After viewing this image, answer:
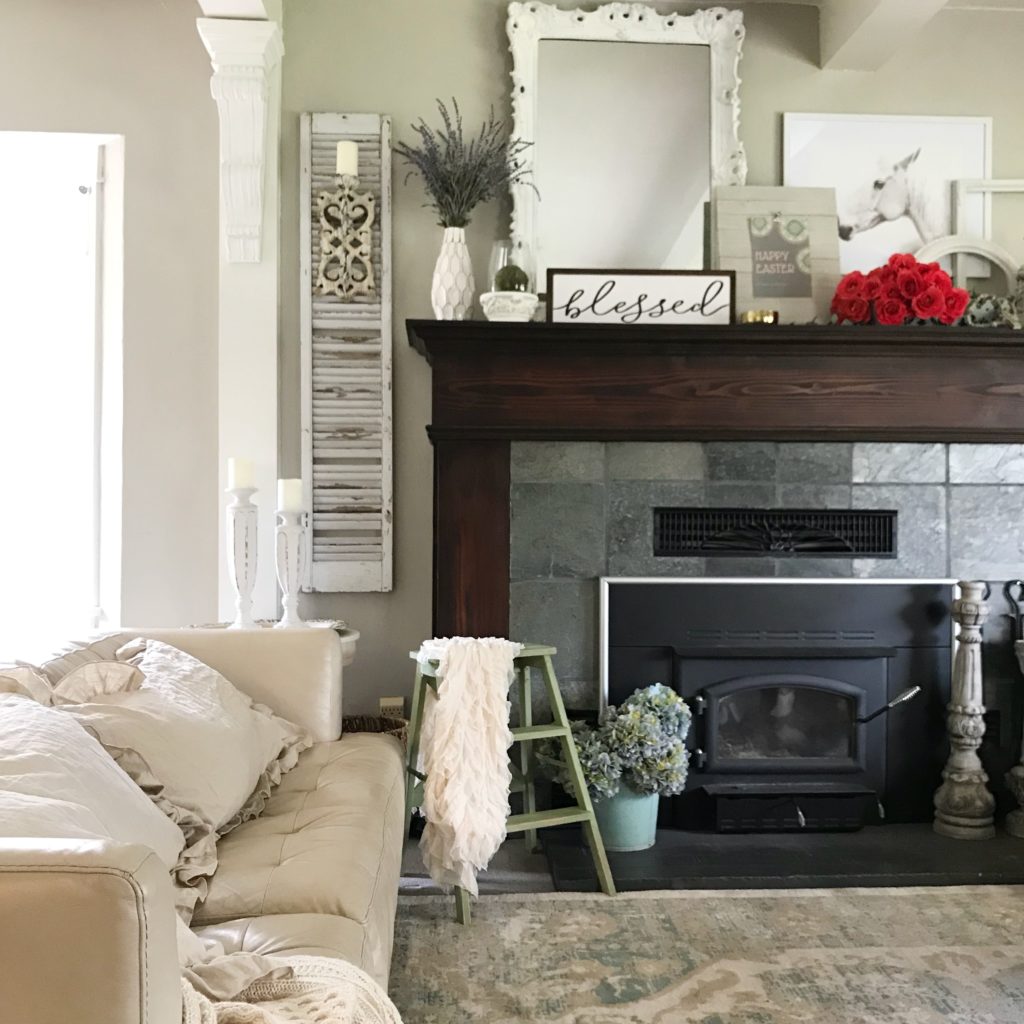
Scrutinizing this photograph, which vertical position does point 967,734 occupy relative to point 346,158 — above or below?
below

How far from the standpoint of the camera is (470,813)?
8.24 ft

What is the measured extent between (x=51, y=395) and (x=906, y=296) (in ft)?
8.84

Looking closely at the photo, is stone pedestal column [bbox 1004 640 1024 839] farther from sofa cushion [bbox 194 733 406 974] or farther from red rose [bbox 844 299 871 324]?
sofa cushion [bbox 194 733 406 974]

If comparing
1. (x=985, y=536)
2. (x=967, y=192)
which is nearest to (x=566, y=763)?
(x=985, y=536)

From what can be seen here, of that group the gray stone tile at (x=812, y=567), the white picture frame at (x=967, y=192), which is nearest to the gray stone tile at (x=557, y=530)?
the gray stone tile at (x=812, y=567)

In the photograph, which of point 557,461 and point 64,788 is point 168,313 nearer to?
point 557,461

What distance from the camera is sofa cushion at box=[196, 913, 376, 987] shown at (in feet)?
4.74

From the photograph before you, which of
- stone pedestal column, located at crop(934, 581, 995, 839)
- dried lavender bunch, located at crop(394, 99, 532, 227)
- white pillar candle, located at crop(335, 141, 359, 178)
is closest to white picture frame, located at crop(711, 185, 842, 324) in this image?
dried lavender bunch, located at crop(394, 99, 532, 227)

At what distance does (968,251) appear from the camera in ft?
11.6

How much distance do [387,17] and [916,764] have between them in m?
2.89

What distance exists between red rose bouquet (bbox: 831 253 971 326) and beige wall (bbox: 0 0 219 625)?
2028mm

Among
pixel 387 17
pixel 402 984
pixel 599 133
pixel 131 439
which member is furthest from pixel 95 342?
pixel 402 984

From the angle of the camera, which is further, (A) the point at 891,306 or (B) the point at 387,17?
(B) the point at 387,17

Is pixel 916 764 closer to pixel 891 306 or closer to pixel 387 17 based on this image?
pixel 891 306
